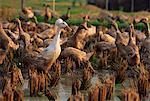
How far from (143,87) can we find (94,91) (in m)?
2.02

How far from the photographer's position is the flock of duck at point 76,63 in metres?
13.3

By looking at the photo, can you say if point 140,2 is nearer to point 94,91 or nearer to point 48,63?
point 48,63

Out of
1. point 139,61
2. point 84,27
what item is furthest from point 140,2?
point 139,61

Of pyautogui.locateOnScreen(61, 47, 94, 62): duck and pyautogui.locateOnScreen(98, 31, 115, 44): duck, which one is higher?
pyautogui.locateOnScreen(98, 31, 115, 44): duck

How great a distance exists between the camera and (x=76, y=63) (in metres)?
16.9

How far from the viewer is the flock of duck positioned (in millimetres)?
13258

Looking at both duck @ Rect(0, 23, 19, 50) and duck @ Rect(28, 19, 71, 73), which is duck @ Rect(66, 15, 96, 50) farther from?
duck @ Rect(28, 19, 71, 73)

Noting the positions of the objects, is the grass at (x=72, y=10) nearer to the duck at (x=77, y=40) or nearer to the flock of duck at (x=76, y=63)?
the flock of duck at (x=76, y=63)

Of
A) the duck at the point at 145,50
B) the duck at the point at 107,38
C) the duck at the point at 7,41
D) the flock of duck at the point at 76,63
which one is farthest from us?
the duck at the point at 107,38

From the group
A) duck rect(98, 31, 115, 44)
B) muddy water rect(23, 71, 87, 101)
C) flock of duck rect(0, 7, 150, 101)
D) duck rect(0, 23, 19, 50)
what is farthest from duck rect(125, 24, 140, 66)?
duck rect(0, 23, 19, 50)

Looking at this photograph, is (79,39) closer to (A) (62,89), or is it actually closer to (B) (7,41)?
(B) (7,41)

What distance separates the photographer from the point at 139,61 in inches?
646

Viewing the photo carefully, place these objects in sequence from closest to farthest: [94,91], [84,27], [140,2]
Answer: [94,91], [84,27], [140,2]

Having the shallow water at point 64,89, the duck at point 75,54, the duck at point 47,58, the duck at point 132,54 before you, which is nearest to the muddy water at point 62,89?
the shallow water at point 64,89
